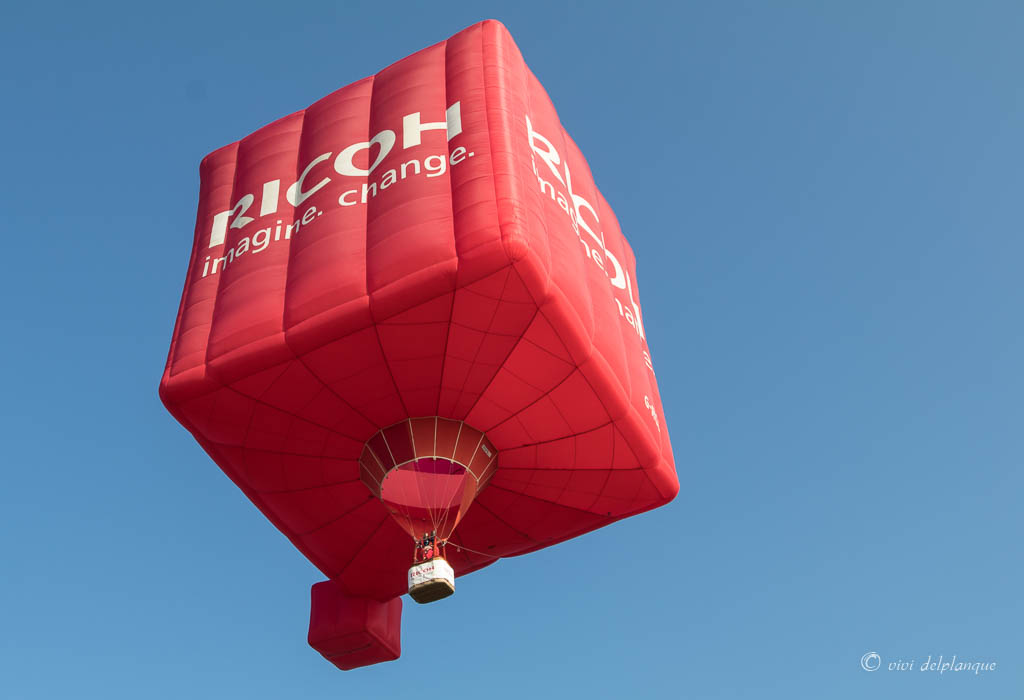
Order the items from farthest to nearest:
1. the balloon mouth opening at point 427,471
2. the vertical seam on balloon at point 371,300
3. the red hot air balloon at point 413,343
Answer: the balloon mouth opening at point 427,471 < the red hot air balloon at point 413,343 < the vertical seam on balloon at point 371,300

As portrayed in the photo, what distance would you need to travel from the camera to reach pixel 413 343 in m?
12.5

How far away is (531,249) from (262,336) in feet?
11.2

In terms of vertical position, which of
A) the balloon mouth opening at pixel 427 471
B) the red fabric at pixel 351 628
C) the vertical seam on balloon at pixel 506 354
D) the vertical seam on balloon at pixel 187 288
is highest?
the vertical seam on balloon at pixel 187 288

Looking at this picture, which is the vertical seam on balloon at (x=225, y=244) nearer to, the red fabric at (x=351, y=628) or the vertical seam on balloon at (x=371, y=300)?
the vertical seam on balloon at (x=371, y=300)

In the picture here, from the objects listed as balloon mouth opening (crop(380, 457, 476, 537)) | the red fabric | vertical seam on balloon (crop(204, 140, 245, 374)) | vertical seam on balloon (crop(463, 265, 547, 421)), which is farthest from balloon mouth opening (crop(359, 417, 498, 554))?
the red fabric

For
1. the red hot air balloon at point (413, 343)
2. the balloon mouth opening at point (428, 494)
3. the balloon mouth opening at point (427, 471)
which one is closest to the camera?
the red hot air balloon at point (413, 343)

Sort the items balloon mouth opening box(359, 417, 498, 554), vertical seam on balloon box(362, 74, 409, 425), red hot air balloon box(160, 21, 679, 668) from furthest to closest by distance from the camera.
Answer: balloon mouth opening box(359, 417, 498, 554) → red hot air balloon box(160, 21, 679, 668) → vertical seam on balloon box(362, 74, 409, 425)

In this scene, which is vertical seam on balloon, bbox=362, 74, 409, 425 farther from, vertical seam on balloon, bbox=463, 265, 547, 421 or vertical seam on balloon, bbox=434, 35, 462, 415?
vertical seam on balloon, bbox=463, 265, 547, 421

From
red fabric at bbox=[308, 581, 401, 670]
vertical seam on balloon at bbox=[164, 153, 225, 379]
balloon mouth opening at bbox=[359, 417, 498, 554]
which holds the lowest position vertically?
red fabric at bbox=[308, 581, 401, 670]

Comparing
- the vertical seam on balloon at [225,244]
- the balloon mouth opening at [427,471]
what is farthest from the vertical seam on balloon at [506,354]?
the vertical seam on balloon at [225,244]

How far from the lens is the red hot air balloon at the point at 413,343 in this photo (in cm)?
1234

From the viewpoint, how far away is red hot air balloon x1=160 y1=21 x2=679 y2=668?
12344 mm

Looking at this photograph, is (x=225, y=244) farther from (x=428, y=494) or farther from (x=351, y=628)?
(x=351, y=628)

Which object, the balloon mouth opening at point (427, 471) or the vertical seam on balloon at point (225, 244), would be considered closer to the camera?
the vertical seam on balloon at point (225, 244)
